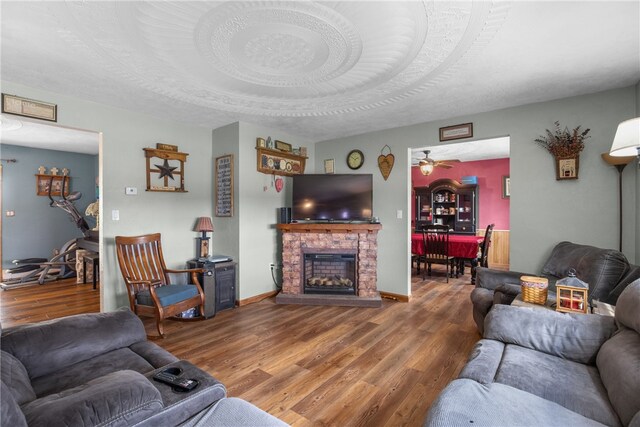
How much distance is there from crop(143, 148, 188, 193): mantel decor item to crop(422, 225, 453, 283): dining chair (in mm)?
3976

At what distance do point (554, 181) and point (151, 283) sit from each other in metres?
4.21

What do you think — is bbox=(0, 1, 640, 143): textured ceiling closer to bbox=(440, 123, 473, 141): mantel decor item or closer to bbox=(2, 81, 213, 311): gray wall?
bbox=(2, 81, 213, 311): gray wall

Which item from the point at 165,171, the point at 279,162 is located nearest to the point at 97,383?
the point at 165,171

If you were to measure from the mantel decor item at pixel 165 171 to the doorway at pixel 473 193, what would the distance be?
434cm

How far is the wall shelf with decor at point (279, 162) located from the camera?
13.4 feet

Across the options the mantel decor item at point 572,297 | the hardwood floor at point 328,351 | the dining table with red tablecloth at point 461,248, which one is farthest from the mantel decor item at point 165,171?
the dining table with red tablecloth at point 461,248

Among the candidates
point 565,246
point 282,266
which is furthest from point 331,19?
point 282,266

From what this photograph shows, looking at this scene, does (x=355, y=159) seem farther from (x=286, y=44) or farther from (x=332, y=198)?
(x=286, y=44)

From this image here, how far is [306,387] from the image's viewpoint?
212cm

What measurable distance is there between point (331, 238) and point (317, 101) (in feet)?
6.12

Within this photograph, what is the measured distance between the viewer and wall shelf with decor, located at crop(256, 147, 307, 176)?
409cm

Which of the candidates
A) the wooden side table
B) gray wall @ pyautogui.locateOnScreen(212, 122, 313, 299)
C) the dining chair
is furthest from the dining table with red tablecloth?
the wooden side table

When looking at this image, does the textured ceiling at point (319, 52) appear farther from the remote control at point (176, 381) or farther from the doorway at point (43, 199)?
the doorway at point (43, 199)

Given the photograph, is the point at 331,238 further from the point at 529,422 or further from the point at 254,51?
the point at 529,422
